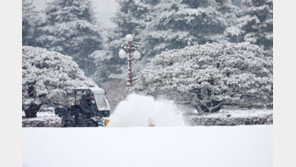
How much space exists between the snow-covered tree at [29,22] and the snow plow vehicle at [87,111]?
1.92 meters

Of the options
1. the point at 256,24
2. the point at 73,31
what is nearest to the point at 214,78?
the point at 256,24

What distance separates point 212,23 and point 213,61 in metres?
1.11

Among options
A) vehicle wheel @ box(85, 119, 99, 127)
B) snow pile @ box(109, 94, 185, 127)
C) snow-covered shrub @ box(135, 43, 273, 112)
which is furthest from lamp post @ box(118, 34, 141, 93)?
vehicle wheel @ box(85, 119, 99, 127)

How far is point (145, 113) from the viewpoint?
8.50 meters

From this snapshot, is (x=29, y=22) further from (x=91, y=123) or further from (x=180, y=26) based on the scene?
(x=180, y=26)

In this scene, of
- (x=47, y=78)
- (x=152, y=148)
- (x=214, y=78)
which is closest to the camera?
(x=152, y=148)

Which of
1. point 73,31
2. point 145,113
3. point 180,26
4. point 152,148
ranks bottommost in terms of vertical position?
point 152,148

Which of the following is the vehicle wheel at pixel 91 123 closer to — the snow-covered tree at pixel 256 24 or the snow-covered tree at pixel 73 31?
the snow-covered tree at pixel 73 31

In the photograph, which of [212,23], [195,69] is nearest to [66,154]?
[195,69]

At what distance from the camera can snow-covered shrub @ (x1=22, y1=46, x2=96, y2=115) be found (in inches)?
344

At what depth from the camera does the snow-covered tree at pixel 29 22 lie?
8523mm

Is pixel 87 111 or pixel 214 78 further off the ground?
pixel 214 78

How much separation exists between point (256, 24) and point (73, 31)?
5.01 metres

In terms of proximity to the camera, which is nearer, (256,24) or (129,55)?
(256,24)
